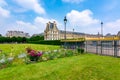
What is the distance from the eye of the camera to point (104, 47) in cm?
2000

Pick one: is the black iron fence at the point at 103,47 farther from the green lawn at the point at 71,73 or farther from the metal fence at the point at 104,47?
the green lawn at the point at 71,73

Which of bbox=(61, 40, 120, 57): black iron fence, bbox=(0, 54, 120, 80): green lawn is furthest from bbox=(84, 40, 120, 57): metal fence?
bbox=(0, 54, 120, 80): green lawn

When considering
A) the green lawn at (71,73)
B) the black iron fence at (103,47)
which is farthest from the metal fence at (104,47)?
the green lawn at (71,73)

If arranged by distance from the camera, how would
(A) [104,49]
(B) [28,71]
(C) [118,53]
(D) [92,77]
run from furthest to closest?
(A) [104,49], (C) [118,53], (B) [28,71], (D) [92,77]

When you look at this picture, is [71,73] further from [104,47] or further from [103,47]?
[103,47]

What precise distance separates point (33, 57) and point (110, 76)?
7.49 metres

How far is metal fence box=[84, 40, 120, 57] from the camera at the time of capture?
17473 mm

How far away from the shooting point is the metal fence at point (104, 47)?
17.5 meters

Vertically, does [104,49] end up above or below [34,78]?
above

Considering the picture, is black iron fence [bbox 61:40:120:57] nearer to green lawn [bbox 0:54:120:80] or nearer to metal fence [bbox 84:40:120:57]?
metal fence [bbox 84:40:120:57]

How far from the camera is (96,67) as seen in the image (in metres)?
11.7

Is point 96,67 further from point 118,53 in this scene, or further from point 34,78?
point 118,53

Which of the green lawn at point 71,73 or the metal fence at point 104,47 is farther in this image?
the metal fence at point 104,47

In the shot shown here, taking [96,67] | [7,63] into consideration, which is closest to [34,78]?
[96,67]
